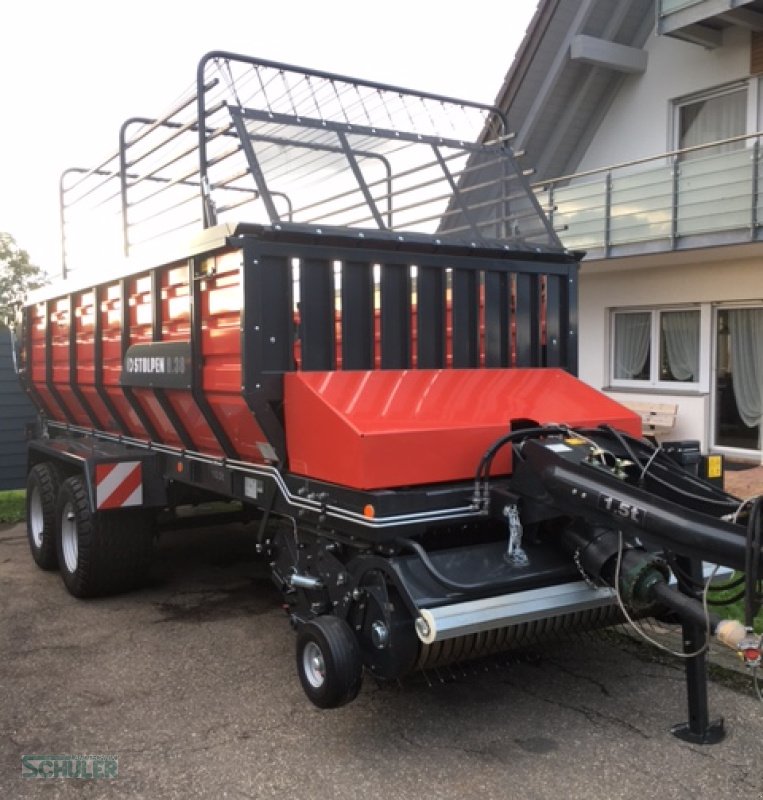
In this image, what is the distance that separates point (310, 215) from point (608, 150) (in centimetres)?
864

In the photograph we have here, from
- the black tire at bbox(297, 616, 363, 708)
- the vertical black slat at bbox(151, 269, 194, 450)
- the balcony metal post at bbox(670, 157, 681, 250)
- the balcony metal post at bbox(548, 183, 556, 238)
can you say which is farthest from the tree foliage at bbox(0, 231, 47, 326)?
the black tire at bbox(297, 616, 363, 708)

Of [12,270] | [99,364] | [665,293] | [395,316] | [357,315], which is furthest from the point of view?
[12,270]

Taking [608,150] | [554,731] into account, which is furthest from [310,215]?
[608,150]

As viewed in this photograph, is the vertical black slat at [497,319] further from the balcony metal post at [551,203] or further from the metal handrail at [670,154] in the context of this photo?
the balcony metal post at [551,203]

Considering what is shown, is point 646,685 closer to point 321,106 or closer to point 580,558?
point 580,558

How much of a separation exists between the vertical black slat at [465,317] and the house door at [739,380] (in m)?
6.98

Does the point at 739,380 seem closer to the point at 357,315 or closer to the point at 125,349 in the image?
the point at 357,315

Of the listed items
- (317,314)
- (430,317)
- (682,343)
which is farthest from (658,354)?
(317,314)

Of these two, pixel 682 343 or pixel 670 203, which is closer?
pixel 670 203

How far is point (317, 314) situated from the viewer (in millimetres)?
4227

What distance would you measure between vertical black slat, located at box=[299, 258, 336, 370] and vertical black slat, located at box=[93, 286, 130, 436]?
2.39 metres

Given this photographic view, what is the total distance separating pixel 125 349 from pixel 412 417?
262cm

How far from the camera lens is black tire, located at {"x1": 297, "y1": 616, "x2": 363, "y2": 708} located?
335 centimetres

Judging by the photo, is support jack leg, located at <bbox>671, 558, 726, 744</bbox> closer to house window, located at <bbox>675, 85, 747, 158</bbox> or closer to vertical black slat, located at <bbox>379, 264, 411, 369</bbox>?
vertical black slat, located at <bbox>379, 264, 411, 369</bbox>
